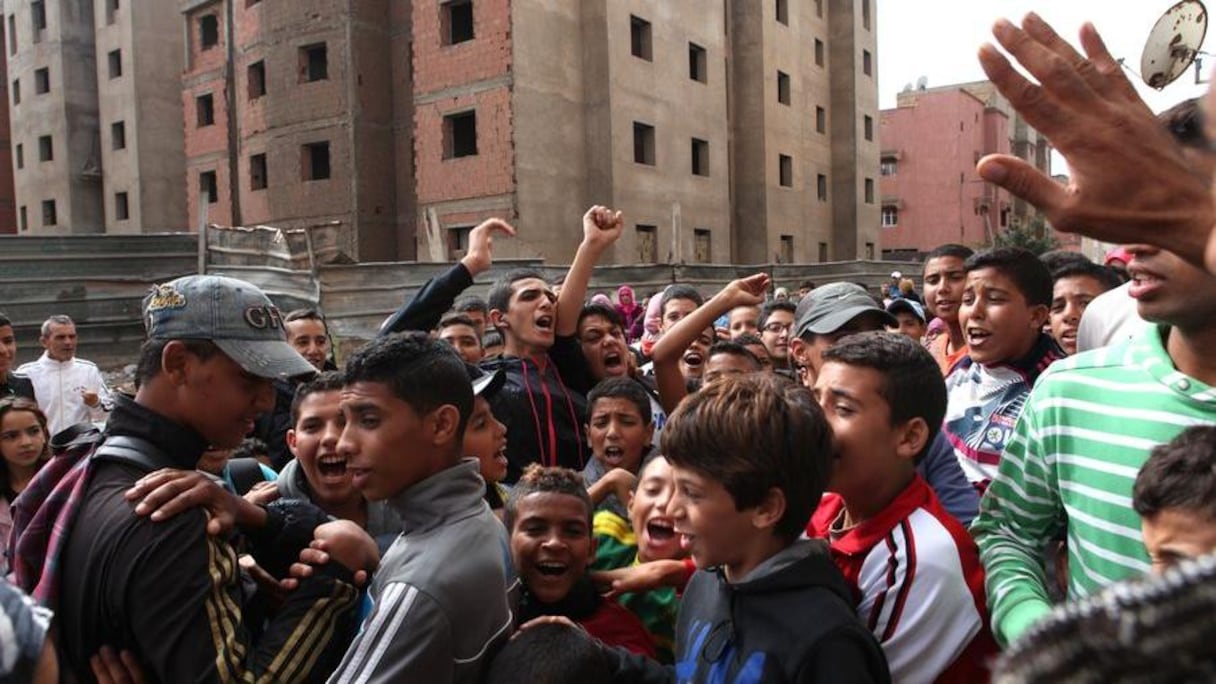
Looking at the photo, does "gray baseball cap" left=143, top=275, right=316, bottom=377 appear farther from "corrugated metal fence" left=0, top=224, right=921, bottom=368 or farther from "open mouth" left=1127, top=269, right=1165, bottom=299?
"corrugated metal fence" left=0, top=224, right=921, bottom=368

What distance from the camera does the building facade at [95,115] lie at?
94.2 feet

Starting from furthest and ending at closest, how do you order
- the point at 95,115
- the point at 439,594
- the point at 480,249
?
the point at 95,115
the point at 480,249
the point at 439,594

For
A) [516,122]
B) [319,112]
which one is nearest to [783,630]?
[516,122]

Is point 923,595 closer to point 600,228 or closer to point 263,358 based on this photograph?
point 263,358

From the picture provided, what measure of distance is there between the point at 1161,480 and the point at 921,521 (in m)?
0.63

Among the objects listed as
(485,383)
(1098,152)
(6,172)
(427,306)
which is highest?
(6,172)

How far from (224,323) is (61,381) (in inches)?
239

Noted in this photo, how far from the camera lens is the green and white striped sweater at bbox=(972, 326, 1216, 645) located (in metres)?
1.64

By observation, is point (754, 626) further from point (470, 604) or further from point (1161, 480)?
point (1161, 480)

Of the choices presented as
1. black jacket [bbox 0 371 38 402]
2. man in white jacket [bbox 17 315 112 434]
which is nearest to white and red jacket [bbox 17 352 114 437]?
man in white jacket [bbox 17 315 112 434]

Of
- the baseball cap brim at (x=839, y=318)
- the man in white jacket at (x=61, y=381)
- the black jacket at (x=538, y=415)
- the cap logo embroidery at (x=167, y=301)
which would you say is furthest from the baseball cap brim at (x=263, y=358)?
the man in white jacket at (x=61, y=381)

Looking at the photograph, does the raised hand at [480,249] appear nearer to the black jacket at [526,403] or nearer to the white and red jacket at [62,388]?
the black jacket at [526,403]

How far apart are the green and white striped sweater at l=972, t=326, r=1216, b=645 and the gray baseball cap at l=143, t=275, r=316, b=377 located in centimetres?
169

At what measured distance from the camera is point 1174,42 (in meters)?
4.28
